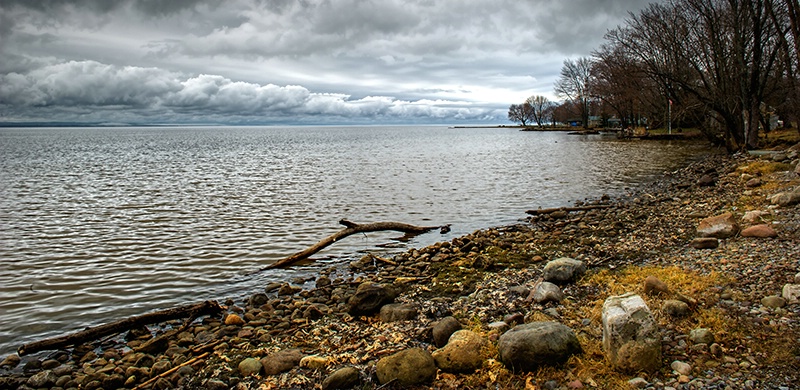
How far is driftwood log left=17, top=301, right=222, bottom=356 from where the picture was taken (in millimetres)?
8219

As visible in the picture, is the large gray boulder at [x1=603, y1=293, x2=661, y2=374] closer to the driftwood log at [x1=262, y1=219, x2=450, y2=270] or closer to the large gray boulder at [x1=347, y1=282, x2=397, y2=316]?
the large gray boulder at [x1=347, y1=282, x2=397, y2=316]

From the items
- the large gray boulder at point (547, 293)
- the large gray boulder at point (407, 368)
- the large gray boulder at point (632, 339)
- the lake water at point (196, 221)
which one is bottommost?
the lake water at point (196, 221)

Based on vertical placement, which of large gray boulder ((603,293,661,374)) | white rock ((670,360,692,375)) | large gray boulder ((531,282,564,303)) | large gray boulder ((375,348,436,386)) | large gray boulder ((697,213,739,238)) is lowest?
large gray boulder ((375,348,436,386))

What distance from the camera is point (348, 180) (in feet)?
112

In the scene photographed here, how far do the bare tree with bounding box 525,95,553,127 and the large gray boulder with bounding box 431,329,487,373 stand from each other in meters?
188

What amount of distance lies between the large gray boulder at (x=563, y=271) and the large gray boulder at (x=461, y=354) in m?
3.42

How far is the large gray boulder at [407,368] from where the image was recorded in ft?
19.7

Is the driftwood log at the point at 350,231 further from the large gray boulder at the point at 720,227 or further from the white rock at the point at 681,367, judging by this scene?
the white rock at the point at 681,367

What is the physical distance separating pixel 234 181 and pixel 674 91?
1312 inches

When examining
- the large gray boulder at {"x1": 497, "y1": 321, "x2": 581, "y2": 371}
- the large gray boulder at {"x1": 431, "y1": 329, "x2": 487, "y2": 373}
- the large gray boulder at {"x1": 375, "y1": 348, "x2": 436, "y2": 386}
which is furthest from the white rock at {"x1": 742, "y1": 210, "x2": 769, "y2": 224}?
the large gray boulder at {"x1": 375, "y1": 348, "x2": 436, "y2": 386}

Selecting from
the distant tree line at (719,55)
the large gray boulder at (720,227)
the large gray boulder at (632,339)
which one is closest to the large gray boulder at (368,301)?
the large gray boulder at (632,339)

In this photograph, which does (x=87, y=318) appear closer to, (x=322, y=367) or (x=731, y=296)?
(x=322, y=367)

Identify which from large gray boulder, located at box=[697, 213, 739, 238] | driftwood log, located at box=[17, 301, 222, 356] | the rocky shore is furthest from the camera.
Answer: large gray boulder, located at box=[697, 213, 739, 238]

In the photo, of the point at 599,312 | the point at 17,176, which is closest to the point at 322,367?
the point at 599,312
